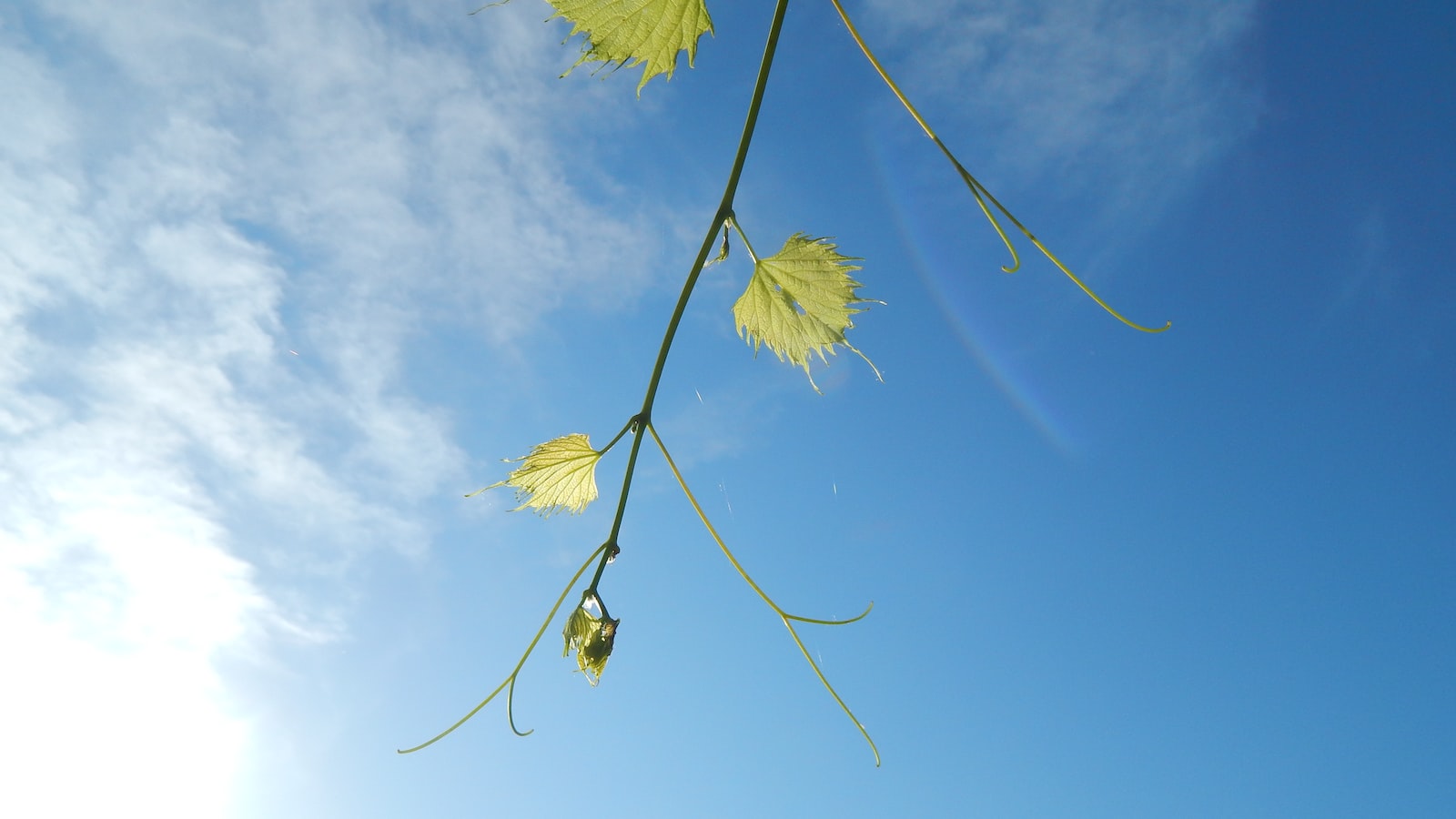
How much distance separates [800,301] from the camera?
37.5 inches

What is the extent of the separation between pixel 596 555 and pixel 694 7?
17.4 inches

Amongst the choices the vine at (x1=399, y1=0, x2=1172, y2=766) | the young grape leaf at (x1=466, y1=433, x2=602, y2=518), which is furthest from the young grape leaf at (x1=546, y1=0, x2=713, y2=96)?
the young grape leaf at (x1=466, y1=433, x2=602, y2=518)

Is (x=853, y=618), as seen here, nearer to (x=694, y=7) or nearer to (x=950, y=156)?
(x=950, y=156)

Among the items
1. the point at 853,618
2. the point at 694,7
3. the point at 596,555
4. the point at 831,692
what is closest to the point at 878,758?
the point at 831,692

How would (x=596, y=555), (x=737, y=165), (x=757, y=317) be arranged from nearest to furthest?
(x=737, y=165)
(x=596, y=555)
(x=757, y=317)

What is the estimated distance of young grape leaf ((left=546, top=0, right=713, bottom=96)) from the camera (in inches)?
28.7

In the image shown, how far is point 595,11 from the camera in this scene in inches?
28.8

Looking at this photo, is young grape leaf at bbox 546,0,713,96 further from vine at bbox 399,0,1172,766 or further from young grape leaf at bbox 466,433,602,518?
young grape leaf at bbox 466,433,602,518

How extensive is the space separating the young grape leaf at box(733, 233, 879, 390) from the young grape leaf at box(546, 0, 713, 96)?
232 mm

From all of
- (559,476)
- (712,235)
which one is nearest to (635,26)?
(712,235)

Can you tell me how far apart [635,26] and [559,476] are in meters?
0.44

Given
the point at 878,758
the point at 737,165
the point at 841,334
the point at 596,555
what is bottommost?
the point at 878,758

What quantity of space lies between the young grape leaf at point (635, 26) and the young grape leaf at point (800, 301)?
23 centimetres

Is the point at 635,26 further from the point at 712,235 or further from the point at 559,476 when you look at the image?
the point at 559,476
